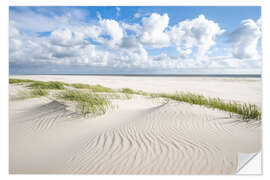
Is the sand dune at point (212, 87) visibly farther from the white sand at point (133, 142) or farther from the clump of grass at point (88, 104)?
the clump of grass at point (88, 104)

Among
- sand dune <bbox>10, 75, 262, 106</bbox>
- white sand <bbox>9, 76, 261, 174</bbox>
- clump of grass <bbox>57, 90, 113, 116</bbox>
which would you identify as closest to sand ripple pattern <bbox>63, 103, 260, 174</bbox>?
white sand <bbox>9, 76, 261, 174</bbox>

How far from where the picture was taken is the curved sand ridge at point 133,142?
2229 millimetres

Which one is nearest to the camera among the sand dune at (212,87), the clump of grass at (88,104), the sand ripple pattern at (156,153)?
the sand ripple pattern at (156,153)

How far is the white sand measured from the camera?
7.32ft

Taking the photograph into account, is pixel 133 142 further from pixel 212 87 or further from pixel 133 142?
pixel 212 87

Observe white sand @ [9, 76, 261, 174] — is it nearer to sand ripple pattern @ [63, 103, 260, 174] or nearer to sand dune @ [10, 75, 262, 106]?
sand ripple pattern @ [63, 103, 260, 174]

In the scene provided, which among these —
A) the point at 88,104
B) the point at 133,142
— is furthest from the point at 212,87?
the point at 133,142

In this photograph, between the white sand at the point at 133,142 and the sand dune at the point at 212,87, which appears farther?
the sand dune at the point at 212,87

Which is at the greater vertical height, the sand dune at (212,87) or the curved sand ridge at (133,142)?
the sand dune at (212,87)

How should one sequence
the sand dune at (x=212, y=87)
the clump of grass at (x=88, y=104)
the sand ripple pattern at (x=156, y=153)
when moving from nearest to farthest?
the sand ripple pattern at (x=156, y=153) → the clump of grass at (x=88, y=104) → the sand dune at (x=212, y=87)

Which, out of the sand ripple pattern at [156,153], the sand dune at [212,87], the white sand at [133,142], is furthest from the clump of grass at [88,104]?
the sand dune at [212,87]

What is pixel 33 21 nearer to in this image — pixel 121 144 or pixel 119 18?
pixel 119 18

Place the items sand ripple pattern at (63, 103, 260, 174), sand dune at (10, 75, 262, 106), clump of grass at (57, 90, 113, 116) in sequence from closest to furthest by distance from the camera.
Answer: sand ripple pattern at (63, 103, 260, 174)
clump of grass at (57, 90, 113, 116)
sand dune at (10, 75, 262, 106)

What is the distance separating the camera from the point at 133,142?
2.53 meters
